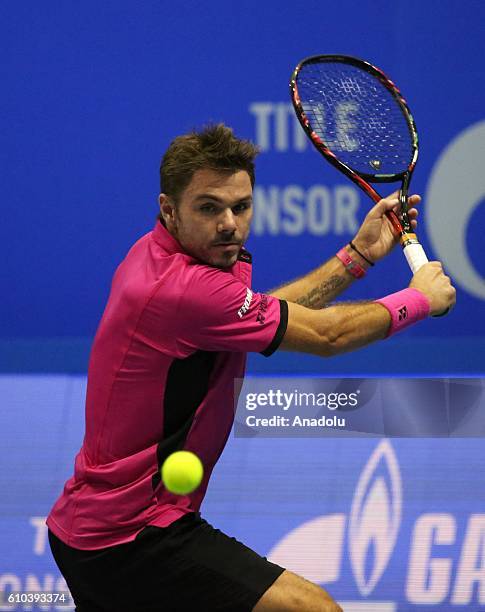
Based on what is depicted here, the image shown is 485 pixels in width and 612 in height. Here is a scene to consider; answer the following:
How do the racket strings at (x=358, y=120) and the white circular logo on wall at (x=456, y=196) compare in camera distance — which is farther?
the white circular logo on wall at (x=456, y=196)

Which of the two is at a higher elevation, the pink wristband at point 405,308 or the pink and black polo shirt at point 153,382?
the pink wristband at point 405,308

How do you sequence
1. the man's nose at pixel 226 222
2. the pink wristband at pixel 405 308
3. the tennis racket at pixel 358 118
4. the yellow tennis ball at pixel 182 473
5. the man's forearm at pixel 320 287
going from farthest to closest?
the tennis racket at pixel 358 118 < the man's forearm at pixel 320 287 < the pink wristband at pixel 405 308 < the man's nose at pixel 226 222 < the yellow tennis ball at pixel 182 473

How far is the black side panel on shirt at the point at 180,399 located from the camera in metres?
2.80

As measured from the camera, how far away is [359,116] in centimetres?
377

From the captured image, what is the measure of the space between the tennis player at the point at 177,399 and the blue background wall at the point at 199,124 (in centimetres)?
330

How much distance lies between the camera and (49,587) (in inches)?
152

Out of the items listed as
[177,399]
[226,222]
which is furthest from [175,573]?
[226,222]

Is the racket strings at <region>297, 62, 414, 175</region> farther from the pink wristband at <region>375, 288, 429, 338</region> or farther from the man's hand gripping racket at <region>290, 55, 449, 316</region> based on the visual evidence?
the pink wristband at <region>375, 288, 429, 338</region>

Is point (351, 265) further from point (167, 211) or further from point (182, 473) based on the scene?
point (182, 473)

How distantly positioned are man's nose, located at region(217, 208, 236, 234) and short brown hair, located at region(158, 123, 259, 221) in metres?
0.11

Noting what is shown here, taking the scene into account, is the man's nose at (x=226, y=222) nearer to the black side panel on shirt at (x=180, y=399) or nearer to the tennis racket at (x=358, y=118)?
the black side panel on shirt at (x=180, y=399)

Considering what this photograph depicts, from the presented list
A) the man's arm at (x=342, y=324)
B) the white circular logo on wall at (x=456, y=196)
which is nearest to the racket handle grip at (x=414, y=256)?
the man's arm at (x=342, y=324)

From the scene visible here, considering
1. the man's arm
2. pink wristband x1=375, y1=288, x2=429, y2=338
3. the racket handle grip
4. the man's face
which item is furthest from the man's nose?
the racket handle grip

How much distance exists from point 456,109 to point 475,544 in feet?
9.61
